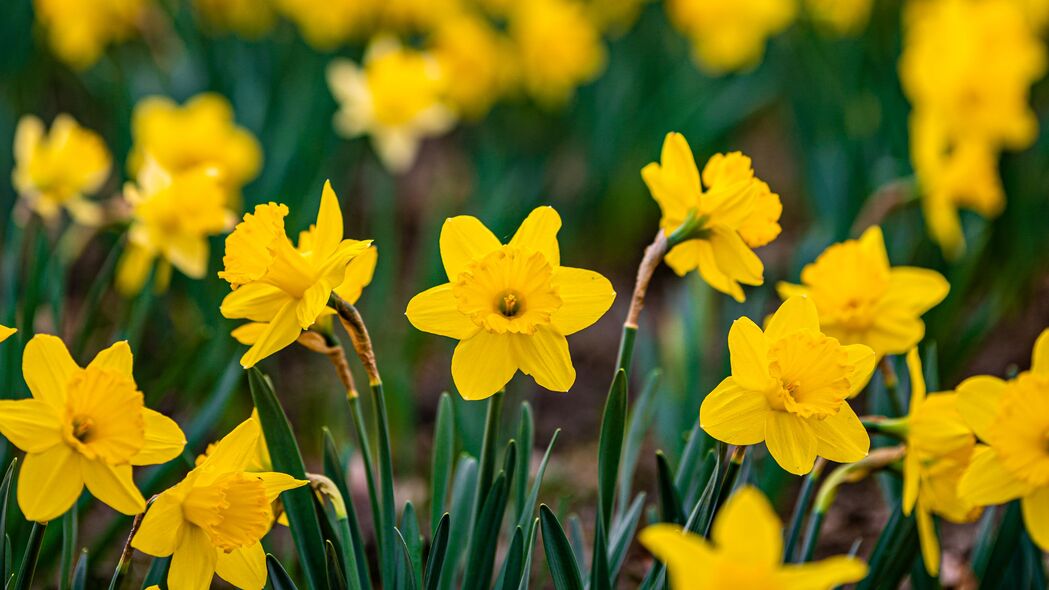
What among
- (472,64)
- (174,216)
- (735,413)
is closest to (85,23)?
(472,64)

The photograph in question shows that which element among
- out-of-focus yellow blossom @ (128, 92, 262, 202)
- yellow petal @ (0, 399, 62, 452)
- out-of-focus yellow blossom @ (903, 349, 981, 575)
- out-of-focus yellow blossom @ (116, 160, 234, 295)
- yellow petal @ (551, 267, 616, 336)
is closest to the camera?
yellow petal @ (0, 399, 62, 452)

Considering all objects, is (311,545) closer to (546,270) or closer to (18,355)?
(546,270)

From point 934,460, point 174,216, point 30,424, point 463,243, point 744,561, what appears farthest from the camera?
point 174,216

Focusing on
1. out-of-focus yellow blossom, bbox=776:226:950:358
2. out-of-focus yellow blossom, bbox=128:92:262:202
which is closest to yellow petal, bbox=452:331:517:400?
out-of-focus yellow blossom, bbox=776:226:950:358

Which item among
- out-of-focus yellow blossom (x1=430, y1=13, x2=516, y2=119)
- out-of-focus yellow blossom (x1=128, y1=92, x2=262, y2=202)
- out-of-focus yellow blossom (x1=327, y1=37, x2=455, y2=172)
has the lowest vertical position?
out-of-focus yellow blossom (x1=128, y1=92, x2=262, y2=202)

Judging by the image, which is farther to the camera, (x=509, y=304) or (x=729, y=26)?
(x=729, y=26)

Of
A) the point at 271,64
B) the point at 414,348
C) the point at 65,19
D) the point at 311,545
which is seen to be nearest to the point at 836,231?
the point at 414,348

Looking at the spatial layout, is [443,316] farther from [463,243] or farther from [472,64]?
[472,64]

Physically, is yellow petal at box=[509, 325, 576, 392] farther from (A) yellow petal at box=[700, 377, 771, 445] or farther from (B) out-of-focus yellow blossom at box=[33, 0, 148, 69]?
(B) out-of-focus yellow blossom at box=[33, 0, 148, 69]
